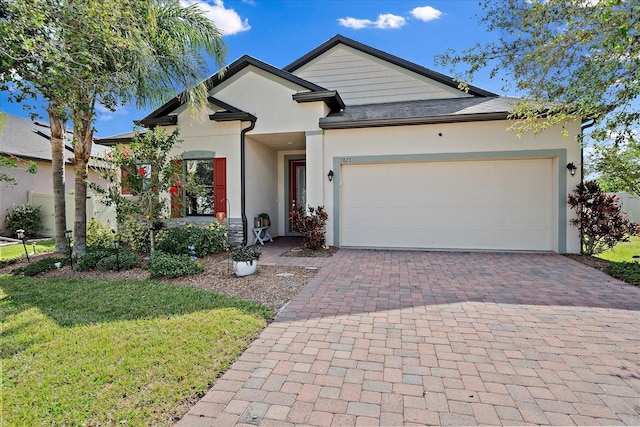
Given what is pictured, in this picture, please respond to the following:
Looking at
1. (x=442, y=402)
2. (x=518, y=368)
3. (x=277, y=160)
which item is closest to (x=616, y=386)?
(x=518, y=368)

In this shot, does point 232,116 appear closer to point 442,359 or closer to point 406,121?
point 406,121

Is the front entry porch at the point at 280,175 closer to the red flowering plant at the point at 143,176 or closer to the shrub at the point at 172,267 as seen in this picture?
the red flowering plant at the point at 143,176

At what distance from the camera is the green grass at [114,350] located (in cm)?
236

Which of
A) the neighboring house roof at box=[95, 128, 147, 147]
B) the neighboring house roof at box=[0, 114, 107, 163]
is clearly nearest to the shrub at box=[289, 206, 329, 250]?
the neighboring house roof at box=[95, 128, 147, 147]

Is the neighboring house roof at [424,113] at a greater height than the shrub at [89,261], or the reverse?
the neighboring house roof at [424,113]

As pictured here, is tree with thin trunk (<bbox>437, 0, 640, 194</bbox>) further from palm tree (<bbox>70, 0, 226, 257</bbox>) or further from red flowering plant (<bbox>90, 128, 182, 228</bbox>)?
red flowering plant (<bbox>90, 128, 182, 228</bbox>)

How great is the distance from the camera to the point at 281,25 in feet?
35.5

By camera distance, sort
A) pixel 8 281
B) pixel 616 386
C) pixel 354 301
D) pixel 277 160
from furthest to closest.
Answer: pixel 277 160, pixel 8 281, pixel 354 301, pixel 616 386

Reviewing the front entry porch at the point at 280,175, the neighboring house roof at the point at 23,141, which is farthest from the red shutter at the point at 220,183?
the neighboring house roof at the point at 23,141

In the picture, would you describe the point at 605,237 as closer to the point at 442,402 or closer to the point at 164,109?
the point at 442,402

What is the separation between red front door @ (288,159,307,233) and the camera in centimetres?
1195

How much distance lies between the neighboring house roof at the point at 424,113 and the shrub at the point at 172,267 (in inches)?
200

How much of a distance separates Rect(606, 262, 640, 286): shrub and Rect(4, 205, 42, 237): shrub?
1787cm

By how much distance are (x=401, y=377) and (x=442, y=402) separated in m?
0.40
